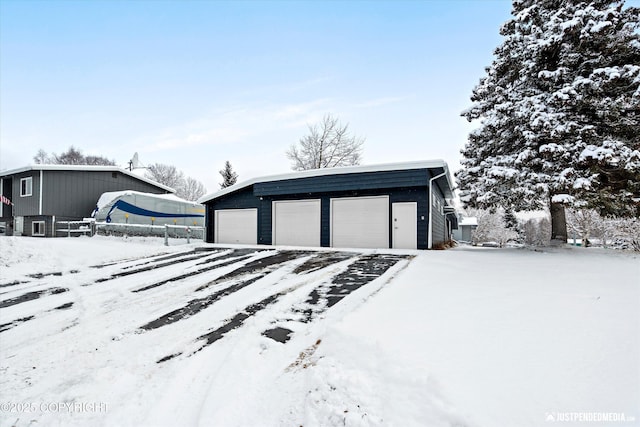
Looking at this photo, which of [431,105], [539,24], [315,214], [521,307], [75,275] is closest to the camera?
[521,307]

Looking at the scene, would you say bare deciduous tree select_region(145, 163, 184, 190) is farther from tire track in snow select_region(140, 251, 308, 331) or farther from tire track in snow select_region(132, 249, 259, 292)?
tire track in snow select_region(140, 251, 308, 331)

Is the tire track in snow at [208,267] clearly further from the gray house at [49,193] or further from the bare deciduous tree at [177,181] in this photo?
the bare deciduous tree at [177,181]

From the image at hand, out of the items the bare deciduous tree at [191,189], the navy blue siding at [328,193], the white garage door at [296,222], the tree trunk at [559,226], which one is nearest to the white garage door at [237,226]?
the navy blue siding at [328,193]

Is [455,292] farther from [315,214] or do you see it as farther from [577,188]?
[315,214]

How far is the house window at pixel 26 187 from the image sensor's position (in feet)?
53.8

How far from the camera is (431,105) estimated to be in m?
14.9

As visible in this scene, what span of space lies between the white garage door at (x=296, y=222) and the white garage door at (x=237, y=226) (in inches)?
46.2

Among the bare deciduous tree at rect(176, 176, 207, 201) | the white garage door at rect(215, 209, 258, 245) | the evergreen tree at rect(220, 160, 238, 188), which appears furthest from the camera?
the bare deciduous tree at rect(176, 176, 207, 201)

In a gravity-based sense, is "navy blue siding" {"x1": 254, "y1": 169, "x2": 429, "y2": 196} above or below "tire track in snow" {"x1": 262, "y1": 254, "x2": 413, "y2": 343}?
above

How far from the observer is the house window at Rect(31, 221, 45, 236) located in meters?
16.3

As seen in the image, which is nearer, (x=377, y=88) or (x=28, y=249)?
(x=28, y=249)

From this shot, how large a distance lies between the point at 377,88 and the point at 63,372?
52.5 ft

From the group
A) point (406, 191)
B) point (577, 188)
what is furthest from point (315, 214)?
point (577, 188)

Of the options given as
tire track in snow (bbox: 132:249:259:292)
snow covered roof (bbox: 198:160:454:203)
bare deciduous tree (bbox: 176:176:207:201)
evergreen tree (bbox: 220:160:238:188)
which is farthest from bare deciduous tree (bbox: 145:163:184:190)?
tire track in snow (bbox: 132:249:259:292)
